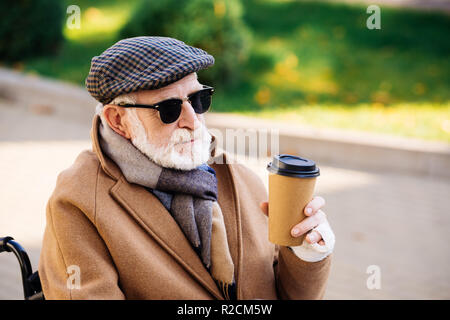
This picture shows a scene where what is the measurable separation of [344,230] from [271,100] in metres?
3.54

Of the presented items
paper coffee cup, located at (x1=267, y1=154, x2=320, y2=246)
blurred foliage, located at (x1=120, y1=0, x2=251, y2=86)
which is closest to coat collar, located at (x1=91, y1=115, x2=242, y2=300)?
paper coffee cup, located at (x1=267, y1=154, x2=320, y2=246)

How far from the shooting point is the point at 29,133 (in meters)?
7.00

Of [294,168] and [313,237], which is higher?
[294,168]

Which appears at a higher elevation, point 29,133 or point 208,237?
point 208,237

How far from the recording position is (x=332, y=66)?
885 centimetres

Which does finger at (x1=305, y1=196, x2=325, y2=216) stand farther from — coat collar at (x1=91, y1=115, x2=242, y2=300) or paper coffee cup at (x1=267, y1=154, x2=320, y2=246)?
coat collar at (x1=91, y1=115, x2=242, y2=300)

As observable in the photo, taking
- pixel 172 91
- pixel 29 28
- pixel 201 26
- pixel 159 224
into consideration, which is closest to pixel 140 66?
pixel 172 91

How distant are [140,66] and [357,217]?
3682mm

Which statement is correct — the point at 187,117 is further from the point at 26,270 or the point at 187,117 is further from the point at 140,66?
the point at 26,270

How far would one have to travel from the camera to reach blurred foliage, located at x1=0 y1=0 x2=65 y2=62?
9719mm

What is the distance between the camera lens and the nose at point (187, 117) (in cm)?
195

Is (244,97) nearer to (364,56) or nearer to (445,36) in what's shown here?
(364,56)

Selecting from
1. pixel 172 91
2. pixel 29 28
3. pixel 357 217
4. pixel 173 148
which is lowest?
pixel 357 217

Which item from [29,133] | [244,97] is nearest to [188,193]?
[29,133]
